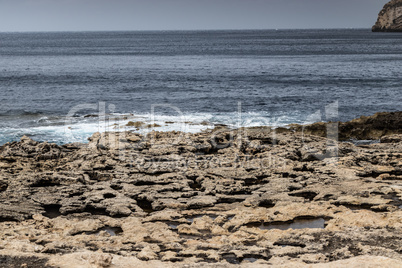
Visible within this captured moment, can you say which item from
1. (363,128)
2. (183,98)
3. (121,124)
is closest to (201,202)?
(363,128)

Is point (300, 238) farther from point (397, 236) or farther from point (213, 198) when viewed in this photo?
point (213, 198)

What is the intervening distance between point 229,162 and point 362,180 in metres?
4.82


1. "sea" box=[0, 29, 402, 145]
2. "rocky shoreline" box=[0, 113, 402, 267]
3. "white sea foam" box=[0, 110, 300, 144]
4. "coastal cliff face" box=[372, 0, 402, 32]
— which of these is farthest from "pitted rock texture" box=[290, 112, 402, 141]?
"coastal cliff face" box=[372, 0, 402, 32]

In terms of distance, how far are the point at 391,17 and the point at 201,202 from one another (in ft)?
622

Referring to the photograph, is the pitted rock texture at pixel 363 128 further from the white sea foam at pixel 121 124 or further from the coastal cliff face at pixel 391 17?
the coastal cliff face at pixel 391 17

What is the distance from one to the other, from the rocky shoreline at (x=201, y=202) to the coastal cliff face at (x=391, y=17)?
169 metres

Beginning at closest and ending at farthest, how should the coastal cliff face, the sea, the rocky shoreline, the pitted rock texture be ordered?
1. the rocky shoreline
2. the pitted rock texture
3. the sea
4. the coastal cliff face

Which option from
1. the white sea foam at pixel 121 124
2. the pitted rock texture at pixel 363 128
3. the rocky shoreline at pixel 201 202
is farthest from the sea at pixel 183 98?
the rocky shoreline at pixel 201 202

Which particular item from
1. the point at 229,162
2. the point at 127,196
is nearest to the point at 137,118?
the point at 229,162

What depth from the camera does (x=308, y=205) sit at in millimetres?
12836

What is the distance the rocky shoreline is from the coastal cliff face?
16926cm

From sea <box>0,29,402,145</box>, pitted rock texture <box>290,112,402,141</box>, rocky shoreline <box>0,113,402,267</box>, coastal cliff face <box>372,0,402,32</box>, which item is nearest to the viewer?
rocky shoreline <box>0,113,402,267</box>

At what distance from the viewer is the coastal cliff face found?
6678 inches

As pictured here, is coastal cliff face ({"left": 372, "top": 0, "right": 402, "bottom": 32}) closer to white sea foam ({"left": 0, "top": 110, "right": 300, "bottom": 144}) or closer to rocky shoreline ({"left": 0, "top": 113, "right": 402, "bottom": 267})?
white sea foam ({"left": 0, "top": 110, "right": 300, "bottom": 144})
